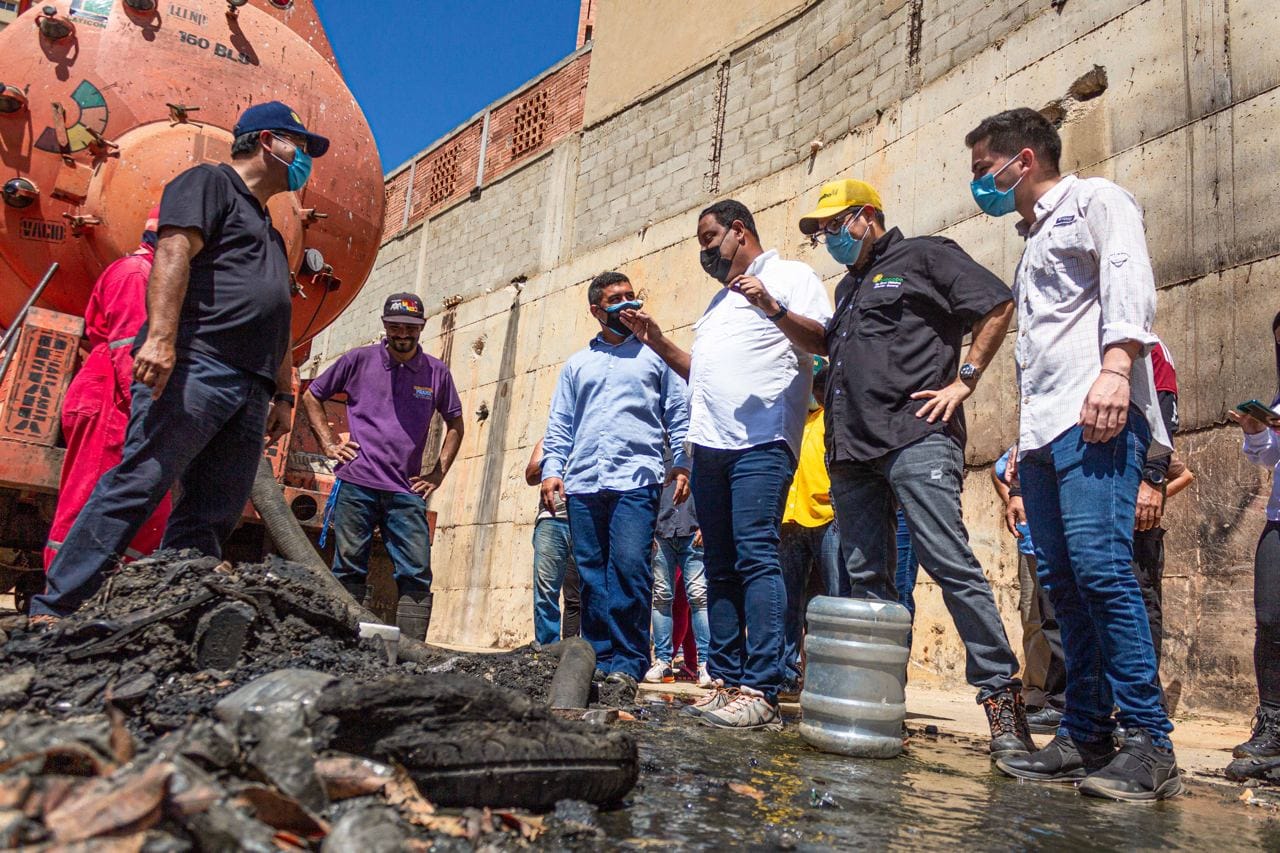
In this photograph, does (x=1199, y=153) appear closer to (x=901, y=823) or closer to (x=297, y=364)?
(x=901, y=823)

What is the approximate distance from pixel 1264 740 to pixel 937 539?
128 cm

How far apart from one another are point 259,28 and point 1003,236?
14.8 feet

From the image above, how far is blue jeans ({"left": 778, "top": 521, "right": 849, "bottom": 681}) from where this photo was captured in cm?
487

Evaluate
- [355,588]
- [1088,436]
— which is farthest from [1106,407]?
[355,588]

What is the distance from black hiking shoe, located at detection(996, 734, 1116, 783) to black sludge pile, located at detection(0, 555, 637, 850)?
123 centimetres

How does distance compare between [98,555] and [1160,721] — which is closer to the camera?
[1160,721]

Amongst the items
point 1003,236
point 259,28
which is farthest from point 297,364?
point 1003,236

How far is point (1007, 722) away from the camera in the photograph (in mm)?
2777

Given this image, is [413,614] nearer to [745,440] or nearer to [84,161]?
[745,440]

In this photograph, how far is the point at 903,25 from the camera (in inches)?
269

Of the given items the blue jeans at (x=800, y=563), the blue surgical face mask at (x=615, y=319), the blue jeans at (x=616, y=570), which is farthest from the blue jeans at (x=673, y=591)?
the blue surgical face mask at (x=615, y=319)

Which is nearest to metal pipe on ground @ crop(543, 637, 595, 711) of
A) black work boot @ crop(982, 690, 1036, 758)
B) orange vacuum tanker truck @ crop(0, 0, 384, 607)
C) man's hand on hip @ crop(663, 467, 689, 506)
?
man's hand on hip @ crop(663, 467, 689, 506)

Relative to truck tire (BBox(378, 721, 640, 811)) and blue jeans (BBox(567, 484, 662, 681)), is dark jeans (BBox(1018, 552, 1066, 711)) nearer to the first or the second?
blue jeans (BBox(567, 484, 662, 681))

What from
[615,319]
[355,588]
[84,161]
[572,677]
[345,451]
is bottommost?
[572,677]
